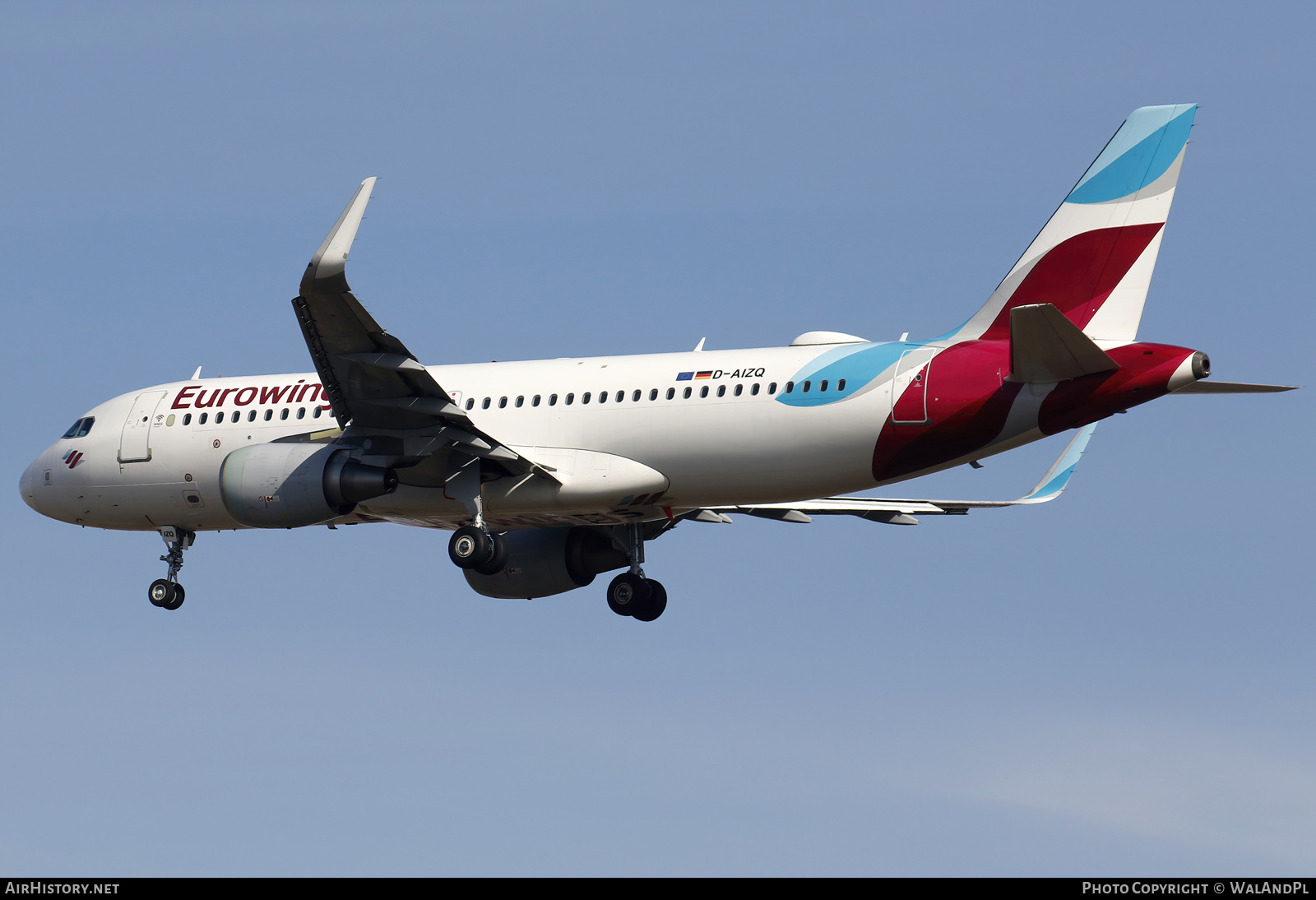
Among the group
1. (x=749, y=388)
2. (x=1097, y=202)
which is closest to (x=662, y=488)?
(x=749, y=388)

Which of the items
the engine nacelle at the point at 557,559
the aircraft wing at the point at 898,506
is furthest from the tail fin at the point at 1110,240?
the engine nacelle at the point at 557,559

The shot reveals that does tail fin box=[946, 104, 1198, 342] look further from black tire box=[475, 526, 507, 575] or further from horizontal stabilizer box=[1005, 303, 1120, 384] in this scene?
black tire box=[475, 526, 507, 575]

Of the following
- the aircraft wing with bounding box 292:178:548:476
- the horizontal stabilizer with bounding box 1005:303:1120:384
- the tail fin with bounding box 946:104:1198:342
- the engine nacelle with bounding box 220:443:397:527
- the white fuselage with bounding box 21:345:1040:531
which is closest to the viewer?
the horizontal stabilizer with bounding box 1005:303:1120:384

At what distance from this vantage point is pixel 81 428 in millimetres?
36125

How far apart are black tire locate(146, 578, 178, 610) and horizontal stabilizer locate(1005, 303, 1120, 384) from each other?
58.0ft

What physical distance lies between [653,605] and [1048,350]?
37.7 feet

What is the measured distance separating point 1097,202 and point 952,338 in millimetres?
3233

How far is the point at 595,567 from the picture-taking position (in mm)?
36094

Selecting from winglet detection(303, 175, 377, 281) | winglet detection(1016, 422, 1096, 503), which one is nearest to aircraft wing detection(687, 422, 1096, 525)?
winglet detection(1016, 422, 1096, 503)

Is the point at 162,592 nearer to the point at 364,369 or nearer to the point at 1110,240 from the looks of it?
the point at 364,369

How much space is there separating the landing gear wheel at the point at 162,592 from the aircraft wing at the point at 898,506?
10592mm

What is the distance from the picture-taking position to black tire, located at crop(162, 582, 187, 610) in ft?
117

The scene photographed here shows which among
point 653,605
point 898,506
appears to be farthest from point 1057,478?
point 653,605
